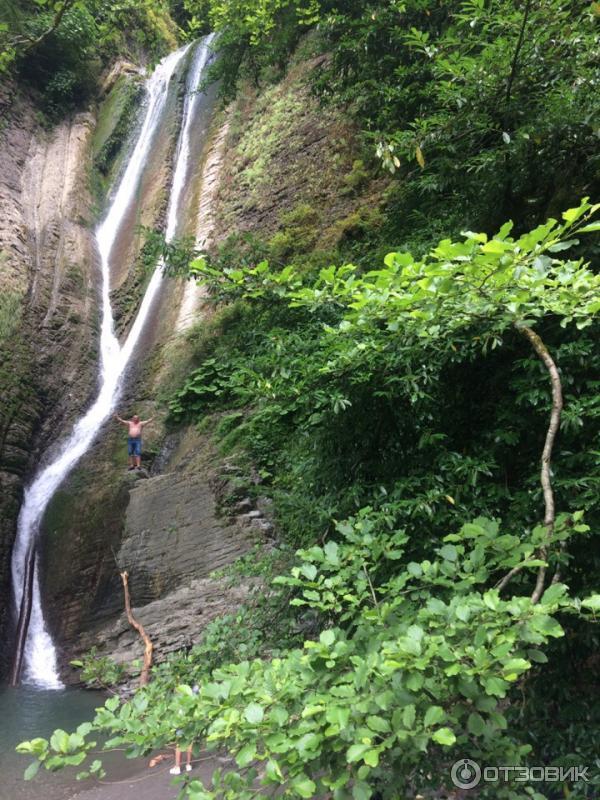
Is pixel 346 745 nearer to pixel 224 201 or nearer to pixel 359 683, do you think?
pixel 359 683

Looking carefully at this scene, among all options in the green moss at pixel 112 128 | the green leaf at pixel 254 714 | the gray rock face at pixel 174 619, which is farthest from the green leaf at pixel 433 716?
the green moss at pixel 112 128

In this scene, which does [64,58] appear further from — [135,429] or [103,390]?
[135,429]

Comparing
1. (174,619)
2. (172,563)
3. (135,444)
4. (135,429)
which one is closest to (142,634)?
(174,619)

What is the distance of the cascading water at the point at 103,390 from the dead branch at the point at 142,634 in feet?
4.95

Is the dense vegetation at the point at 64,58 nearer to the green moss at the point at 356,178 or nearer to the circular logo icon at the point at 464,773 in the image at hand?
the green moss at the point at 356,178

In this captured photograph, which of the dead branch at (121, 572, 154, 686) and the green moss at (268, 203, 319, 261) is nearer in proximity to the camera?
the dead branch at (121, 572, 154, 686)

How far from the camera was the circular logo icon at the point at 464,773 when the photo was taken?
2.02 meters

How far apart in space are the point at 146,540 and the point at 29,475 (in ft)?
13.1

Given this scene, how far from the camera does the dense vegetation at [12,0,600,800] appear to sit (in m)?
1.53

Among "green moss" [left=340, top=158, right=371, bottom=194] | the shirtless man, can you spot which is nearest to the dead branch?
the shirtless man

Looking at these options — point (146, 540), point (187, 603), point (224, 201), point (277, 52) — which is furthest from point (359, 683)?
point (224, 201)

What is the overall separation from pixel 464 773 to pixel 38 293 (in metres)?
13.5

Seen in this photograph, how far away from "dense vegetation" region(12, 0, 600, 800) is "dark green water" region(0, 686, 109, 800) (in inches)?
80.9

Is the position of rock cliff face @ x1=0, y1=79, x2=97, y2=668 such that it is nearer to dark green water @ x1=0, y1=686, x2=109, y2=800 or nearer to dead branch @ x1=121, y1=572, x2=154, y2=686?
dark green water @ x1=0, y1=686, x2=109, y2=800
